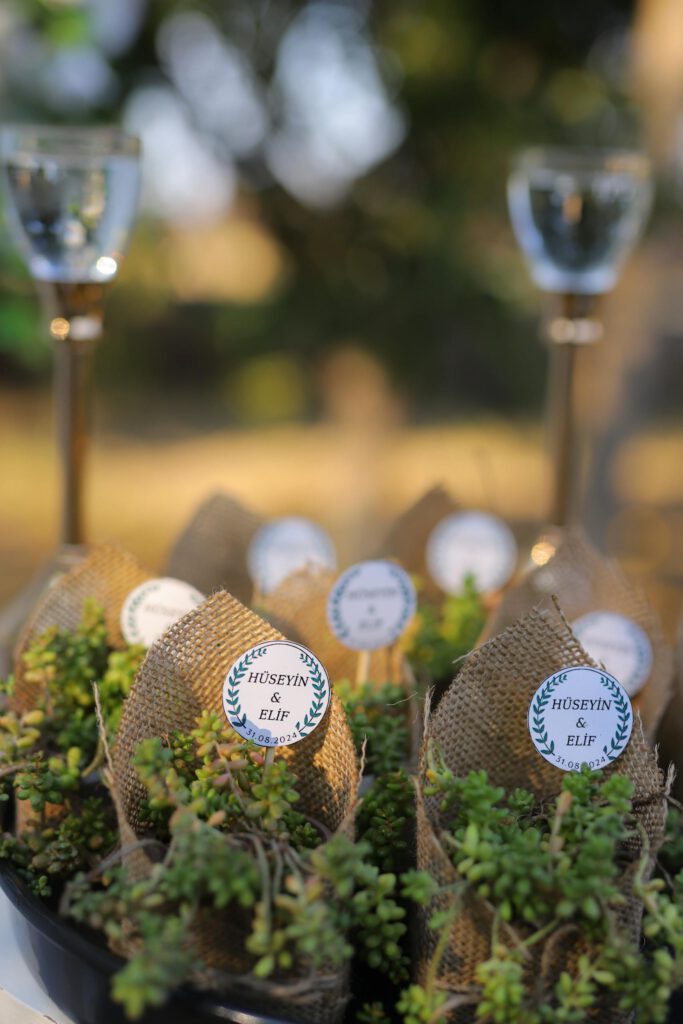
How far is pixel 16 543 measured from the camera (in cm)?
350

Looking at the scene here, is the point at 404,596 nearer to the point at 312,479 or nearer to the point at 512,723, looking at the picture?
the point at 512,723

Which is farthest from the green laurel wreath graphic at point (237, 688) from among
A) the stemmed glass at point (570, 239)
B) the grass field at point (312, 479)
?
the grass field at point (312, 479)

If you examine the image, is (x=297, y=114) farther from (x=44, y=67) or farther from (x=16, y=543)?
(x=16, y=543)

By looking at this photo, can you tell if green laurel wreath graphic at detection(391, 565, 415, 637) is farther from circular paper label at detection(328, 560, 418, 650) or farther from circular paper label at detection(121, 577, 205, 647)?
circular paper label at detection(121, 577, 205, 647)

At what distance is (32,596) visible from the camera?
102cm

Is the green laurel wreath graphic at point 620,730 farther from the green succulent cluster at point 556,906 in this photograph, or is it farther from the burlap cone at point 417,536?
the burlap cone at point 417,536

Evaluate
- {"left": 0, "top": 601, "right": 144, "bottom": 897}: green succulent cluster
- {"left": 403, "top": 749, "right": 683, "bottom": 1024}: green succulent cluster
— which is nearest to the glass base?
{"left": 0, "top": 601, "right": 144, "bottom": 897}: green succulent cluster

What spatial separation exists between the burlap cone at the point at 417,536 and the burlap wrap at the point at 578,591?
0.46ft

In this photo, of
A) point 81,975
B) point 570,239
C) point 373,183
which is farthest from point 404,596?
point 373,183

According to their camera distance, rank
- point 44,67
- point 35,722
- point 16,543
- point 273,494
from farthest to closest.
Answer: point 273,494 < point 16,543 < point 44,67 < point 35,722

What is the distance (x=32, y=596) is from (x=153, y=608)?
246 millimetres

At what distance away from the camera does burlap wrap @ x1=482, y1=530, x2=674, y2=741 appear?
92 cm

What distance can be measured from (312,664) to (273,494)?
11.0 feet

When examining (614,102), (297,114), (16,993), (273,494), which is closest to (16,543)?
(273,494)
